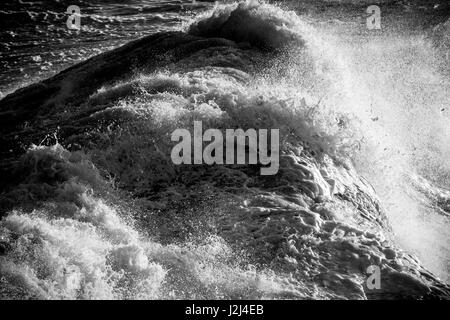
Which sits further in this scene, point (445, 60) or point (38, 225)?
point (445, 60)

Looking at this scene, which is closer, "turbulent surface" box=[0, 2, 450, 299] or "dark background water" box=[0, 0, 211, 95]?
"turbulent surface" box=[0, 2, 450, 299]

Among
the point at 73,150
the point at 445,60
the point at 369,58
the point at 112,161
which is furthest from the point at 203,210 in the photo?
the point at 445,60

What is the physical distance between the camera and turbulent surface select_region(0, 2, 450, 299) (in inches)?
169

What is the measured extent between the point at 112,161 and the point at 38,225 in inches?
60.8

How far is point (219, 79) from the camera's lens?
7949mm

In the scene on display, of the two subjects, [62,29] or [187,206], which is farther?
[62,29]

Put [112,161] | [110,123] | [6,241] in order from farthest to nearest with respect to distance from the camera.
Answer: [110,123] < [112,161] < [6,241]

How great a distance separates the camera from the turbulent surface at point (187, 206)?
4.29m

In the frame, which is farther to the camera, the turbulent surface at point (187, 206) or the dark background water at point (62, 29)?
the dark background water at point (62, 29)

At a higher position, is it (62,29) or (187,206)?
(62,29)

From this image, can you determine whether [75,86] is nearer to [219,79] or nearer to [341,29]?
[219,79]

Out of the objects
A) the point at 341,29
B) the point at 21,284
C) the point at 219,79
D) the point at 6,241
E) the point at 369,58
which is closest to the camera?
the point at 21,284

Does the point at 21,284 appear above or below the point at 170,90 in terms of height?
below

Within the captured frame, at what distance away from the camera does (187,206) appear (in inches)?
213
